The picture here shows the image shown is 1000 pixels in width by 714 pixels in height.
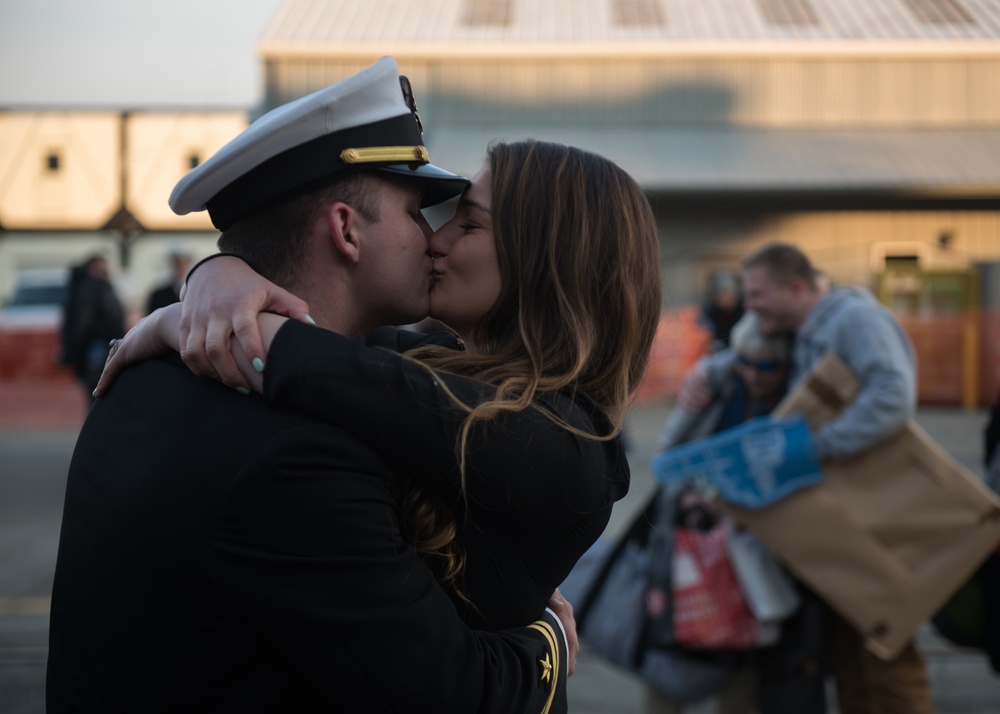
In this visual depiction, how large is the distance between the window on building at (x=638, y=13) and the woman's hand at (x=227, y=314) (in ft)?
59.2

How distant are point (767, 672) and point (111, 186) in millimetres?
18952

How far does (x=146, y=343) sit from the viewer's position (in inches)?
→ 63.8

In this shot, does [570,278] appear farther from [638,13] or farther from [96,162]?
[96,162]

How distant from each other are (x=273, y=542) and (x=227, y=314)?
35 centimetres

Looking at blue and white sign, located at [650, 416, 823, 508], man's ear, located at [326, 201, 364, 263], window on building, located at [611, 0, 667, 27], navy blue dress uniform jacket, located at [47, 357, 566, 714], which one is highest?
window on building, located at [611, 0, 667, 27]

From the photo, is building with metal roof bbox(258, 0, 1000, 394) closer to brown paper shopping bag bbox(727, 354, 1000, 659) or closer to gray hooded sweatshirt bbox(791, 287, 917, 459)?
gray hooded sweatshirt bbox(791, 287, 917, 459)

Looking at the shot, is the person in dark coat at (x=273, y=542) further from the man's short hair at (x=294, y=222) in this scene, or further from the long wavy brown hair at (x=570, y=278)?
the long wavy brown hair at (x=570, y=278)

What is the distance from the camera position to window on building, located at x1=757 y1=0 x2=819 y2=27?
50.3 feet

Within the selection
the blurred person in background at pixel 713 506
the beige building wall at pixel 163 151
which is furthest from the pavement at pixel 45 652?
the beige building wall at pixel 163 151

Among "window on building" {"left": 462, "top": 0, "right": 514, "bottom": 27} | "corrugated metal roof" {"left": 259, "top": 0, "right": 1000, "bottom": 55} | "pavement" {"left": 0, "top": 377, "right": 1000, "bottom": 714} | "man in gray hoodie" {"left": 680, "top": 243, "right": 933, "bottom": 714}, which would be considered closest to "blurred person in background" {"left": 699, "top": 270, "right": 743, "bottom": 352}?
"pavement" {"left": 0, "top": 377, "right": 1000, "bottom": 714}

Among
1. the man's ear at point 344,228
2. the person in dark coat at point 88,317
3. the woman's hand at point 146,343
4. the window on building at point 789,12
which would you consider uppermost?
the window on building at point 789,12

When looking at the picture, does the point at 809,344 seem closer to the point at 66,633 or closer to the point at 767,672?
the point at 767,672

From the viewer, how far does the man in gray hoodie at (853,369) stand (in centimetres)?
352

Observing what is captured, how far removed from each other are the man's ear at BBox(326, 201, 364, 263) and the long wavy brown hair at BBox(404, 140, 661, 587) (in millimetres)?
207
